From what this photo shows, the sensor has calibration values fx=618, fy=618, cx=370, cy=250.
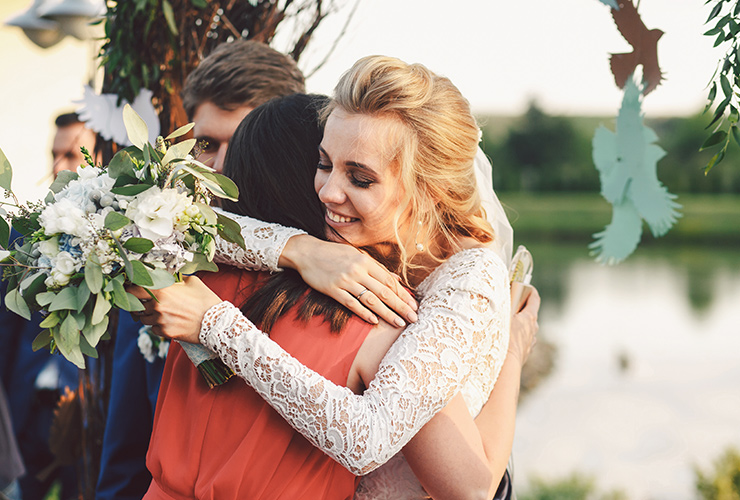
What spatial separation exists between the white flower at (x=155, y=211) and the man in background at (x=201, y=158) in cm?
101

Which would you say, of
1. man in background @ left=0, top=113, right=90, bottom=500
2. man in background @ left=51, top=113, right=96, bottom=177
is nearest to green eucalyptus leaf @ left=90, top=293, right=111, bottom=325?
man in background @ left=0, top=113, right=90, bottom=500

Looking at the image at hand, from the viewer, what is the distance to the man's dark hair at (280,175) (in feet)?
4.73

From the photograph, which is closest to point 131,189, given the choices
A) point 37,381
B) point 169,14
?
point 169,14

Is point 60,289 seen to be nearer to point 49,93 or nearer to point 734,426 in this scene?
point 49,93

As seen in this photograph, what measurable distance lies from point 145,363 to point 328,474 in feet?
3.77

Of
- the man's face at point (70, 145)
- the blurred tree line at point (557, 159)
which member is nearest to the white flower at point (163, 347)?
the man's face at point (70, 145)

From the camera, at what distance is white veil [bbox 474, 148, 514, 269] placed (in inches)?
83.1

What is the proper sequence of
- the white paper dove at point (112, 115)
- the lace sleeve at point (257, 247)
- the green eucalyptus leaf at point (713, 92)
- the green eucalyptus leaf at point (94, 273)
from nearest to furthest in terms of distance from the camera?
the green eucalyptus leaf at point (94, 273) → the green eucalyptus leaf at point (713, 92) → the lace sleeve at point (257, 247) → the white paper dove at point (112, 115)

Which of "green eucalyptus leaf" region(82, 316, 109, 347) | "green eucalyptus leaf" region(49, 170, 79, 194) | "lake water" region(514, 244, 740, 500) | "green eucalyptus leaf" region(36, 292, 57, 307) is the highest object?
"green eucalyptus leaf" region(49, 170, 79, 194)

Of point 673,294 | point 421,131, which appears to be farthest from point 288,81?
point 673,294

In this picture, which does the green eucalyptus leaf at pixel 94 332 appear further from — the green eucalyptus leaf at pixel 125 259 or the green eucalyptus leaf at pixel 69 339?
the green eucalyptus leaf at pixel 125 259

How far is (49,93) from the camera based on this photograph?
624 cm

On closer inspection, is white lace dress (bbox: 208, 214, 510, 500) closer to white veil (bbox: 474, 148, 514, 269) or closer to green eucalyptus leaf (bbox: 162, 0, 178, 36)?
white veil (bbox: 474, 148, 514, 269)

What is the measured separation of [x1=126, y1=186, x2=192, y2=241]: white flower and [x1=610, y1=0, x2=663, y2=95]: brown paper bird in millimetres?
1204
